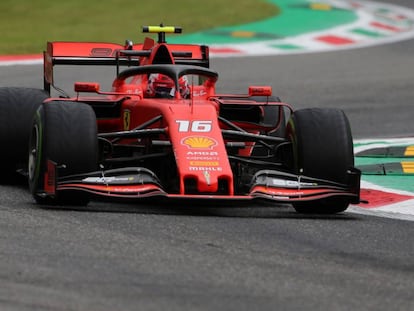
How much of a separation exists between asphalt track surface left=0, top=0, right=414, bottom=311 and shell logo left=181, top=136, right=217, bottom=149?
1.48 ft

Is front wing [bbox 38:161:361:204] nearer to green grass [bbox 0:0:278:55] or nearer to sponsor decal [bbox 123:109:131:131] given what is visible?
sponsor decal [bbox 123:109:131:131]

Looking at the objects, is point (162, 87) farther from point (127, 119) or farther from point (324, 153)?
point (324, 153)

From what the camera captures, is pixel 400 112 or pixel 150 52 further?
pixel 400 112

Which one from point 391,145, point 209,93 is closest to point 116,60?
point 209,93

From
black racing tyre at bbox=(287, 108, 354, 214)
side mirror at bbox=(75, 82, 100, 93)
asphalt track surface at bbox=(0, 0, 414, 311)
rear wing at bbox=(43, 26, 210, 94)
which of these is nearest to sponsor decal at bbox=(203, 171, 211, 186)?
asphalt track surface at bbox=(0, 0, 414, 311)

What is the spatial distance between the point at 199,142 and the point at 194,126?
22 centimetres

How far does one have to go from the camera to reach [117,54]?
10.8 meters

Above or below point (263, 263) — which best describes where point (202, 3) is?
above

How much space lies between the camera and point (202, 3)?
25.8 metres

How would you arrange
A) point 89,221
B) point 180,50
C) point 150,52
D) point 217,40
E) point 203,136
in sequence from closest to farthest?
point 89,221
point 203,136
point 150,52
point 180,50
point 217,40

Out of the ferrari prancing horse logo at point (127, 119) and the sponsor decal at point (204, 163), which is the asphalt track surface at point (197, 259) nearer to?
the sponsor decal at point (204, 163)

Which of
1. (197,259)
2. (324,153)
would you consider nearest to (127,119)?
(324,153)

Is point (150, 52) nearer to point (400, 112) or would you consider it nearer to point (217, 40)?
point (400, 112)

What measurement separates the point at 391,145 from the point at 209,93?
252cm
